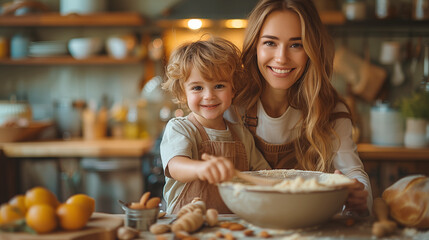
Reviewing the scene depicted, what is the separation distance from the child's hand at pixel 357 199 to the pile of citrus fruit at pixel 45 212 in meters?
0.65

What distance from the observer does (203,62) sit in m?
1.33

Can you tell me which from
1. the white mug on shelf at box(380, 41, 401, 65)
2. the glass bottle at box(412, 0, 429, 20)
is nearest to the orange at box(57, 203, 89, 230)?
the white mug on shelf at box(380, 41, 401, 65)

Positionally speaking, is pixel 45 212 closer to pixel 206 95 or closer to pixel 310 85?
pixel 206 95

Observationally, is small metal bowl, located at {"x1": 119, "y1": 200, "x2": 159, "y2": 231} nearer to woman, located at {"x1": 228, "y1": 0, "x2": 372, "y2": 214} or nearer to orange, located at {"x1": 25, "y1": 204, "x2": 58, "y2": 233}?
orange, located at {"x1": 25, "y1": 204, "x2": 58, "y2": 233}

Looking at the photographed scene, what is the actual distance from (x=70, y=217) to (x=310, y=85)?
1.01 m

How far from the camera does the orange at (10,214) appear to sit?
87cm

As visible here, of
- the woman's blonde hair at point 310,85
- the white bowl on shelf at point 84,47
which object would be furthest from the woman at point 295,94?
the white bowl on shelf at point 84,47

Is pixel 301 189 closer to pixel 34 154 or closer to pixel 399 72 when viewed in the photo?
pixel 34 154

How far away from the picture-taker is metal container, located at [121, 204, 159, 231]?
3.25 ft

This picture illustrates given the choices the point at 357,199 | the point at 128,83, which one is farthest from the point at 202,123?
the point at 128,83

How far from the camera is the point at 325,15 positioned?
10.4ft

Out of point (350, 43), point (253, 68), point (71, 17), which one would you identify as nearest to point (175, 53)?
point (253, 68)

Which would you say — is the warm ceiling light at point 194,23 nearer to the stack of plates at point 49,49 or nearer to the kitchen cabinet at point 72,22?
the kitchen cabinet at point 72,22

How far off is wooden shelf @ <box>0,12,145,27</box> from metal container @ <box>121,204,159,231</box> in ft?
8.19
